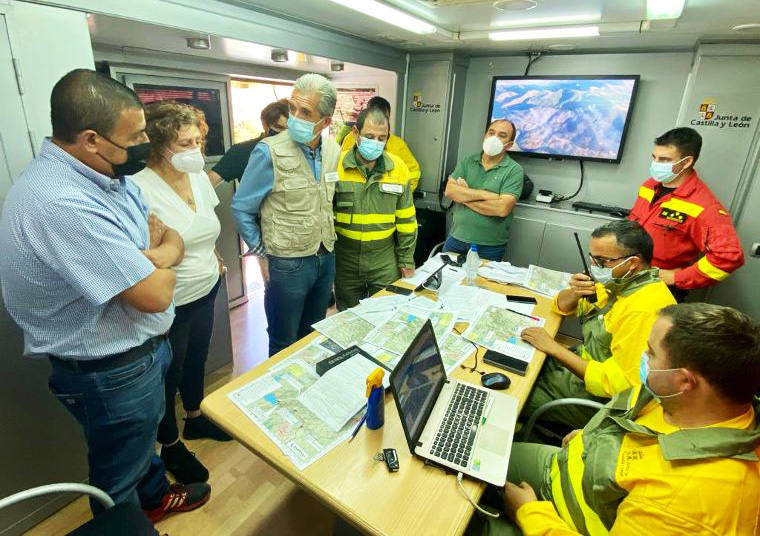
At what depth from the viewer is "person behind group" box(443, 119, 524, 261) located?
298 cm

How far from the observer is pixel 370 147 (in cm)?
213

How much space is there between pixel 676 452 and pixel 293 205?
171cm

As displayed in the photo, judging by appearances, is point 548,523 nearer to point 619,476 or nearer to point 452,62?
point 619,476

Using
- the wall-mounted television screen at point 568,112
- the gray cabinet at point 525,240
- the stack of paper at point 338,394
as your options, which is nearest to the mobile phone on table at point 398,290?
the stack of paper at point 338,394

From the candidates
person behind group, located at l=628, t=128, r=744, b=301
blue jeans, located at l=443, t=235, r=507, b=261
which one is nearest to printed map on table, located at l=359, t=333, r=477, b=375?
blue jeans, located at l=443, t=235, r=507, b=261

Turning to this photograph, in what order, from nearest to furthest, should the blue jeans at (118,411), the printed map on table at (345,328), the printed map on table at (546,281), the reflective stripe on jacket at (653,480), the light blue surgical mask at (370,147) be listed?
the reflective stripe on jacket at (653,480) → the blue jeans at (118,411) → the printed map on table at (345,328) → the light blue surgical mask at (370,147) → the printed map on table at (546,281)

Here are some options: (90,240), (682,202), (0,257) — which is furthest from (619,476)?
(682,202)

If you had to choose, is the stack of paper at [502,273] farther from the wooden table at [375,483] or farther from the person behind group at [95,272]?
the person behind group at [95,272]

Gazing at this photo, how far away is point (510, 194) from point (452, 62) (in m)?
1.64

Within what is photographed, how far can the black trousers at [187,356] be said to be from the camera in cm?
174

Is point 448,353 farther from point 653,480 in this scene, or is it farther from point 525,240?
point 525,240

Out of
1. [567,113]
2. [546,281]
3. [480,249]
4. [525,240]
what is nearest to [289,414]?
[546,281]

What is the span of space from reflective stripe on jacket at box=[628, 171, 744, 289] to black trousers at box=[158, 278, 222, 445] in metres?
2.74

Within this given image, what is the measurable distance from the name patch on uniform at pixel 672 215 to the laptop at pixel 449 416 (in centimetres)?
196
